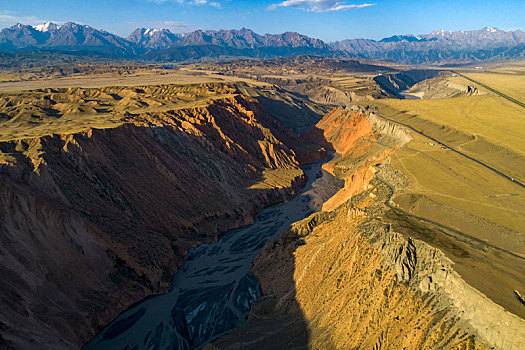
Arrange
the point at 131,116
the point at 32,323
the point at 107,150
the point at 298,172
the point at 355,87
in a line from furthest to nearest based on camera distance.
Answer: the point at 355,87
the point at 298,172
the point at 131,116
the point at 107,150
the point at 32,323

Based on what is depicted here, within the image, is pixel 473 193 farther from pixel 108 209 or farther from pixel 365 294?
pixel 108 209

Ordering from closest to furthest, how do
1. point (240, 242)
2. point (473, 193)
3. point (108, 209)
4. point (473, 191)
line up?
point (473, 193) → point (473, 191) → point (108, 209) → point (240, 242)

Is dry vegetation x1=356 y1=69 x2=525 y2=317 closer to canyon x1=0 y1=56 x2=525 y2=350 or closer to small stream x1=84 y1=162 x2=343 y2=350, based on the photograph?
canyon x1=0 y1=56 x2=525 y2=350

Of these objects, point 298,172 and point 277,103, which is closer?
point 298,172

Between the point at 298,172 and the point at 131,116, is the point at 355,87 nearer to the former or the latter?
Result: the point at 298,172

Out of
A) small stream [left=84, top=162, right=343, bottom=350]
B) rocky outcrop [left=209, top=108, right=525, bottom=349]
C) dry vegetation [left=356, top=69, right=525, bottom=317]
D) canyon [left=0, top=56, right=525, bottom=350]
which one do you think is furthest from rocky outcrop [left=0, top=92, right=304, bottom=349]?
dry vegetation [left=356, top=69, right=525, bottom=317]

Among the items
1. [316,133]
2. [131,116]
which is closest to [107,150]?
[131,116]

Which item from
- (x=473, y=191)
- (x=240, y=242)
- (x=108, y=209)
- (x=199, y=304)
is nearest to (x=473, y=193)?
(x=473, y=191)
